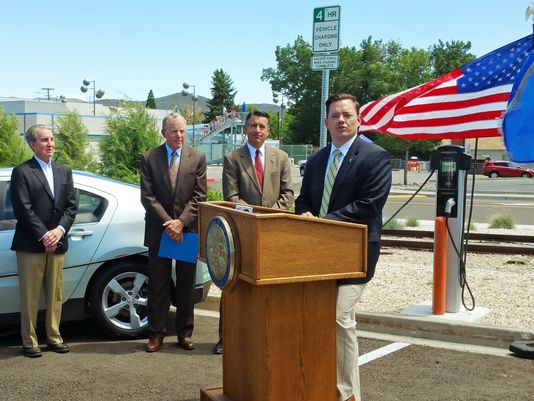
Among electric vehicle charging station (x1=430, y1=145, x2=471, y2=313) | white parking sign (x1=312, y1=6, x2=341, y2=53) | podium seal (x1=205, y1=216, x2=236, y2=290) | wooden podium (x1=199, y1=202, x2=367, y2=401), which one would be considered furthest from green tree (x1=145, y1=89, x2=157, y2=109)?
wooden podium (x1=199, y1=202, x2=367, y2=401)

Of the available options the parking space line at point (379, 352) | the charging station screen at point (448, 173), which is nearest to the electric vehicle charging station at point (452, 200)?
the charging station screen at point (448, 173)

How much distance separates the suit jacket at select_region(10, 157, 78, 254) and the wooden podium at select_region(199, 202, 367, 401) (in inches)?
101

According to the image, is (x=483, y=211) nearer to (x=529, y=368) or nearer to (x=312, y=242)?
(x=529, y=368)

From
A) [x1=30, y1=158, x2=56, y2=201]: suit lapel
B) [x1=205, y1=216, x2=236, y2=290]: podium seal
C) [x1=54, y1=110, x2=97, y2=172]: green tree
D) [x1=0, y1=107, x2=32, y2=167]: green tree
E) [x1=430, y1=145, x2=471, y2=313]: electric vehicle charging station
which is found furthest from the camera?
[x1=54, y1=110, x2=97, y2=172]: green tree

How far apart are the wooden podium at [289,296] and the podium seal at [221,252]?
0.10 ft

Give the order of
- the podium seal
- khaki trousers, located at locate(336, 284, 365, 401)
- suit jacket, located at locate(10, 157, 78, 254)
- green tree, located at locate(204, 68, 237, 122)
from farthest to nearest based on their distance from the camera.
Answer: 1. green tree, located at locate(204, 68, 237, 122)
2. suit jacket, located at locate(10, 157, 78, 254)
3. khaki trousers, located at locate(336, 284, 365, 401)
4. the podium seal

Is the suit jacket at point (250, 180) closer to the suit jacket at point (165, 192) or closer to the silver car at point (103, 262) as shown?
the suit jacket at point (165, 192)

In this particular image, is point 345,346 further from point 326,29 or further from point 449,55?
point 449,55

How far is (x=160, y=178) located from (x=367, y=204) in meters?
2.50

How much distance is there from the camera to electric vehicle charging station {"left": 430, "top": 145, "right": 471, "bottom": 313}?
22.2 feet

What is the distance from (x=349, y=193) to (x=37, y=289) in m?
3.11

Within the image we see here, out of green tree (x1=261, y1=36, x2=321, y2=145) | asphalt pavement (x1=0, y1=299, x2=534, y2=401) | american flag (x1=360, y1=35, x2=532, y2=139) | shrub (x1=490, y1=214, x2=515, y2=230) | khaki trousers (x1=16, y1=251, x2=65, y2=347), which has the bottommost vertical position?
asphalt pavement (x1=0, y1=299, x2=534, y2=401)

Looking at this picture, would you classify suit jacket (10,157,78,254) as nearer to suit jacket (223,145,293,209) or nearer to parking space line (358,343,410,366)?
suit jacket (223,145,293,209)

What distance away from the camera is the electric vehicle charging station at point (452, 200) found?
6.75 metres
